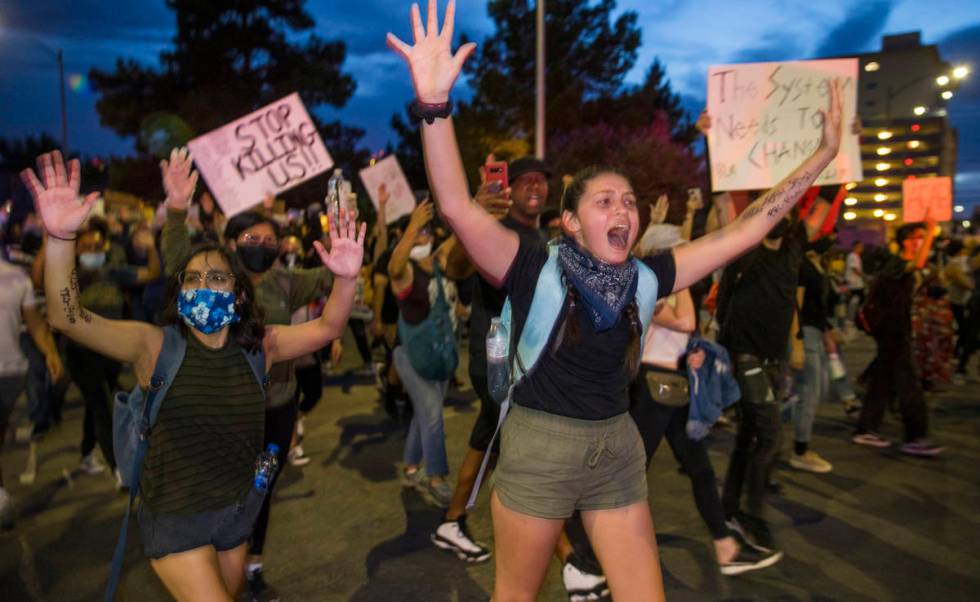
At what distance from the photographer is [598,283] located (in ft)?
8.94

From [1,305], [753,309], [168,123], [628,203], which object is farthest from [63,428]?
[168,123]

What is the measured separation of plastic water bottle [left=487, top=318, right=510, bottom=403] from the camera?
9.25 feet

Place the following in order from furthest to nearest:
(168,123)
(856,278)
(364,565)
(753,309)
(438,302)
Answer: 1. (168,123)
2. (856,278)
3. (438,302)
4. (753,309)
5. (364,565)

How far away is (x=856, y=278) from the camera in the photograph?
17.8 metres

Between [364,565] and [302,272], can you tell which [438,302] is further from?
[364,565]

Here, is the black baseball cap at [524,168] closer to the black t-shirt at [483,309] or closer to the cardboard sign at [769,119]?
the black t-shirt at [483,309]

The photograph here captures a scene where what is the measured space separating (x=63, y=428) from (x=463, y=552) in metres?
5.11

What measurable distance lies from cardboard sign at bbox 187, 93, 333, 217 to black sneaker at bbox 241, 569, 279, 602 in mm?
4227

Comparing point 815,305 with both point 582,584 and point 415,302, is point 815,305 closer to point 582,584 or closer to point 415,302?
point 415,302

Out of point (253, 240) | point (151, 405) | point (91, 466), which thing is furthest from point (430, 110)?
point (91, 466)

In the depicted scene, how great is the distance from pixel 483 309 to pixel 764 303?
1834 mm

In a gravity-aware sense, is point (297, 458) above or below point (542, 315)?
below

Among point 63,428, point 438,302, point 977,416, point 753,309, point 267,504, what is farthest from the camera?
point 977,416

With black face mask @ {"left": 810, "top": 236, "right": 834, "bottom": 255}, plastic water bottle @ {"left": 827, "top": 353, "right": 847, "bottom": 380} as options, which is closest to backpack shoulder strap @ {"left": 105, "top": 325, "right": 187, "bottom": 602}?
black face mask @ {"left": 810, "top": 236, "right": 834, "bottom": 255}
